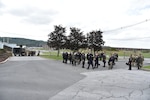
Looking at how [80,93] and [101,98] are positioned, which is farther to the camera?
[80,93]

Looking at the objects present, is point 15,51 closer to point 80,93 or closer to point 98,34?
point 98,34

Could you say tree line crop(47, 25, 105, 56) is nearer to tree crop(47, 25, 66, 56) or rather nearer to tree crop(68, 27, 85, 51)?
tree crop(68, 27, 85, 51)

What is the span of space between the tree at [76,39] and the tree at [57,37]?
602 centimetres

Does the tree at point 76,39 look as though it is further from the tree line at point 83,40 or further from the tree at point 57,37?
the tree at point 57,37

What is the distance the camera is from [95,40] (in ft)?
163

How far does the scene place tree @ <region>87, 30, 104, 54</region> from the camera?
162ft

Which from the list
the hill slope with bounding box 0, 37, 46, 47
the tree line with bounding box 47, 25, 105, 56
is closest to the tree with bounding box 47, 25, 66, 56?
the tree line with bounding box 47, 25, 105, 56

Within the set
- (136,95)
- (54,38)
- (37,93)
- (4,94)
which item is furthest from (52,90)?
(54,38)

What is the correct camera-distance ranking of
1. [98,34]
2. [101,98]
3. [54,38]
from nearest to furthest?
[101,98] < [98,34] < [54,38]

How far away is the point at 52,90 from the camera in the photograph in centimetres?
1069

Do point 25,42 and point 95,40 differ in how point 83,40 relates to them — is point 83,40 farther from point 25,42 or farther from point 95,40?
point 25,42

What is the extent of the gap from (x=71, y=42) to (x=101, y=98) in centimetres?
4071

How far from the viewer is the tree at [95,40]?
49.4 metres

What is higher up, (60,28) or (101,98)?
(60,28)
